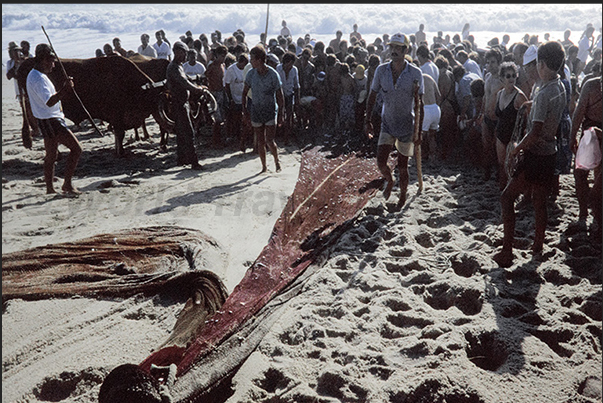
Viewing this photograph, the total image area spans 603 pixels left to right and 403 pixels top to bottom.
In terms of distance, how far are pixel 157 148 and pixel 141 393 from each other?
7742 mm

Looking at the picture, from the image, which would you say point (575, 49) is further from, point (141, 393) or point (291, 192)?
point (141, 393)

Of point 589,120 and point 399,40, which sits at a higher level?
point 399,40

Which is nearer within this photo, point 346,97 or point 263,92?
point 263,92

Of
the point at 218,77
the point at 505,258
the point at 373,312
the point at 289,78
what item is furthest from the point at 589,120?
the point at 218,77

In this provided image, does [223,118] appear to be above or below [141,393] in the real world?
above

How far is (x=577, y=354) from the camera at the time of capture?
325cm

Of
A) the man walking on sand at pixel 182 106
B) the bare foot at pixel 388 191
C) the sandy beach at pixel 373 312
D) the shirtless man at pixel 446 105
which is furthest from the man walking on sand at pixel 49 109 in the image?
the shirtless man at pixel 446 105

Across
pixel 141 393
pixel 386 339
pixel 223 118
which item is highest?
pixel 223 118

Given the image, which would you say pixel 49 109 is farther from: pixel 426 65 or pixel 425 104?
pixel 426 65

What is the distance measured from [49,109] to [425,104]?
5833mm

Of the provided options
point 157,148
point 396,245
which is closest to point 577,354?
Result: point 396,245

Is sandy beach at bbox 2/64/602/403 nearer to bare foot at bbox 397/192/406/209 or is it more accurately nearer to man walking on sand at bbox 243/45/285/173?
bare foot at bbox 397/192/406/209

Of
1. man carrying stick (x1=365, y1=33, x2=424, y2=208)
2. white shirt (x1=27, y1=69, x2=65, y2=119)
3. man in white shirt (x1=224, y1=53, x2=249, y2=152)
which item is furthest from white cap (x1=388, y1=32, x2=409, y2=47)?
white shirt (x1=27, y1=69, x2=65, y2=119)

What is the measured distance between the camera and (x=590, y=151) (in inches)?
176
